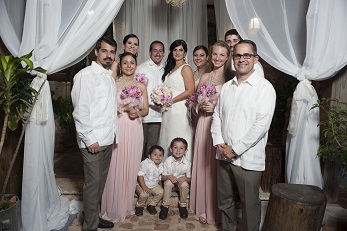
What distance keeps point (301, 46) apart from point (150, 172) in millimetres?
2360

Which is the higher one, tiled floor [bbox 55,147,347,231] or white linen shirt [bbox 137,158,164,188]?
white linen shirt [bbox 137,158,164,188]

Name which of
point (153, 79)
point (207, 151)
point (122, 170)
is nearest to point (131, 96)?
point (122, 170)

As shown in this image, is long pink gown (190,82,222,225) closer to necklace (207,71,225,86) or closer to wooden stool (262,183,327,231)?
necklace (207,71,225,86)

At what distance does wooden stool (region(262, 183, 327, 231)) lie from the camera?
2.52 meters

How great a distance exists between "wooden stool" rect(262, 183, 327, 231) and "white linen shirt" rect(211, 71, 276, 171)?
342mm

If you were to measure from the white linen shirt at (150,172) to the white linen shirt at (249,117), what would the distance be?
4.15ft

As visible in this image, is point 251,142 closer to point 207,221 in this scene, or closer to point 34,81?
point 207,221

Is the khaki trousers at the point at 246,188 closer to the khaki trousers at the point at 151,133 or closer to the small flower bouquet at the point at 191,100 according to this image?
the small flower bouquet at the point at 191,100

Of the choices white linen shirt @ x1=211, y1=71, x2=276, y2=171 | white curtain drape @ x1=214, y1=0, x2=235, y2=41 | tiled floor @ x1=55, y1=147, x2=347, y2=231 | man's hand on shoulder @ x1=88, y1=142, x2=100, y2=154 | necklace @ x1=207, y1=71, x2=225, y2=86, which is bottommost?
tiled floor @ x1=55, y1=147, x2=347, y2=231

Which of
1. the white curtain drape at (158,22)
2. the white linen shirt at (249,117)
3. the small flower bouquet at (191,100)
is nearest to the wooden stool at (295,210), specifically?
the white linen shirt at (249,117)

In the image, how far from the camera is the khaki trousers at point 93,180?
307 cm

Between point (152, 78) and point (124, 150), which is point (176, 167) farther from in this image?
point (152, 78)

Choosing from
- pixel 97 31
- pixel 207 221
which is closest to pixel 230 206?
pixel 207 221

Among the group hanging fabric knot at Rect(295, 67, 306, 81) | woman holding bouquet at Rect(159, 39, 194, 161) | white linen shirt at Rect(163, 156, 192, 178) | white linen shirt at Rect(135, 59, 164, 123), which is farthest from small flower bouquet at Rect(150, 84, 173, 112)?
hanging fabric knot at Rect(295, 67, 306, 81)
